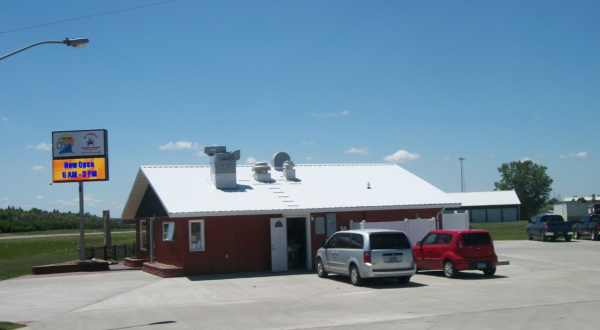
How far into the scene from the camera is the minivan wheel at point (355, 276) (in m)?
19.6

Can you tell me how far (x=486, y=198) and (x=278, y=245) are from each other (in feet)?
231

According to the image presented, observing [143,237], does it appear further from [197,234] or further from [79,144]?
[197,234]

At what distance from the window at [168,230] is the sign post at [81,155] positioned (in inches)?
147

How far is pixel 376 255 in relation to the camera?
62.7 ft

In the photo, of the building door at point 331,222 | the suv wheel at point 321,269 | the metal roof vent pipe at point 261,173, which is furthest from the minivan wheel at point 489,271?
the metal roof vent pipe at point 261,173

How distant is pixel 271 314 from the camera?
1473 centimetres

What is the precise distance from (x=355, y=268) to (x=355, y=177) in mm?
11568

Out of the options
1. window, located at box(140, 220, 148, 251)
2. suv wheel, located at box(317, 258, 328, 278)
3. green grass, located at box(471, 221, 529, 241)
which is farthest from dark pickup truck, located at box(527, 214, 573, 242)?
window, located at box(140, 220, 148, 251)

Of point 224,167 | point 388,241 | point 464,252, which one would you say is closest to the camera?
point 388,241

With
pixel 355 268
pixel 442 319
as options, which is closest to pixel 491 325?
pixel 442 319

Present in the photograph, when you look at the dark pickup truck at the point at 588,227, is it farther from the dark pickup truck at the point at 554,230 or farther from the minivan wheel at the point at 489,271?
the minivan wheel at the point at 489,271

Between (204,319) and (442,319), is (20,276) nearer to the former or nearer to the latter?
(204,319)

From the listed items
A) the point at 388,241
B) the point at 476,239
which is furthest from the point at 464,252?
the point at 388,241

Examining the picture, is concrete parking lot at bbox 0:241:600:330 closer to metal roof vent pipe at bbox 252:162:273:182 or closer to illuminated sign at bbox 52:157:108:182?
illuminated sign at bbox 52:157:108:182
